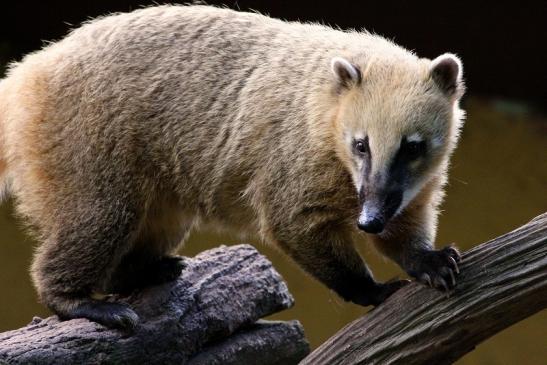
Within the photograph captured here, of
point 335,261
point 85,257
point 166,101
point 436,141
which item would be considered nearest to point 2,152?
point 85,257

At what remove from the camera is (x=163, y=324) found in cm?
534

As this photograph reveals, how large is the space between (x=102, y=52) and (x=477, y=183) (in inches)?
140

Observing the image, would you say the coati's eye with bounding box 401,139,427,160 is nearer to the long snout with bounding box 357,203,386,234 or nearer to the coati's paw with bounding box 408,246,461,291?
the long snout with bounding box 357,203,386,234

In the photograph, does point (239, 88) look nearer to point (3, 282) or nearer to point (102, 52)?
point (102, 52)

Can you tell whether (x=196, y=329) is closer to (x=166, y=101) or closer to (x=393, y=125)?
(x=166, y=101)

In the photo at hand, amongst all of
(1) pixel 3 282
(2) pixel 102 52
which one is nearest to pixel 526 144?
(2) pixel 102 52

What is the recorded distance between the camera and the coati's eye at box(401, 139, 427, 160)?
14.5 feet

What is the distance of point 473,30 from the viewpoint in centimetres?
754

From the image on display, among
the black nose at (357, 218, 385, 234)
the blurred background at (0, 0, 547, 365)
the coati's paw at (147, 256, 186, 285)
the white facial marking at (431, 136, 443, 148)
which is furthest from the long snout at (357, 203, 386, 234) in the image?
the blurred background at (0, 0, 547, 365)

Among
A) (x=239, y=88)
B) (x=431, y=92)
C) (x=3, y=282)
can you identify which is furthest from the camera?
(x=3, y=282)

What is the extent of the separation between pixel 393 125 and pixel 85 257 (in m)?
1.89

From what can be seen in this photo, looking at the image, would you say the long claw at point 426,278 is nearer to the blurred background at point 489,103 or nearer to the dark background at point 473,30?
the blurred background at point 489,103

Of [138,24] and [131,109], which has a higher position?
[138,24]

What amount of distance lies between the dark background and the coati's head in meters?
2.90
